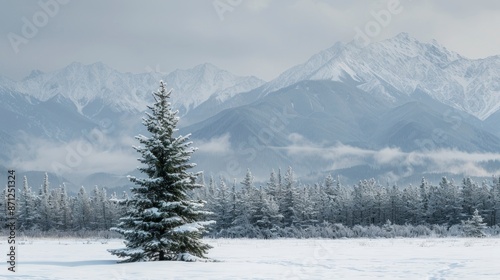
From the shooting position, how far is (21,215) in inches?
4193

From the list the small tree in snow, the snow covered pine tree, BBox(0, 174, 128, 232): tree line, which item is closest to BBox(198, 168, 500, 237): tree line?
the small tree in snow

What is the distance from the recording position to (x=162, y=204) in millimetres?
25219

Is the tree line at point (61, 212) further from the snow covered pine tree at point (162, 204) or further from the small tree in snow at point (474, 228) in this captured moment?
the snow covered pine tree at point (162, 204)

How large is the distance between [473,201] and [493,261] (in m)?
67.5

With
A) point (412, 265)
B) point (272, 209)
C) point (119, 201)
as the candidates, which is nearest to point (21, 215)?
point (272, 209)

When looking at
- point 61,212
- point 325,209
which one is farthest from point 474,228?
point 61,212

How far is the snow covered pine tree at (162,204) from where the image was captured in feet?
82.3

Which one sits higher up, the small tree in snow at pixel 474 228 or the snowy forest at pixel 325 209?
the snowy forest at pixel 325 209

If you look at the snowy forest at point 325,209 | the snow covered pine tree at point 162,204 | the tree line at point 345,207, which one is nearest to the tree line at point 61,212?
the snowy forest at point 325,209

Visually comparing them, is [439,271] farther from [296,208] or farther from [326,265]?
[296,208]

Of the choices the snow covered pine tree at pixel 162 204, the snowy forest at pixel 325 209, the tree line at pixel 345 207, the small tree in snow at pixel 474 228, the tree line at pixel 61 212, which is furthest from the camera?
the tree line at pixel 61 212

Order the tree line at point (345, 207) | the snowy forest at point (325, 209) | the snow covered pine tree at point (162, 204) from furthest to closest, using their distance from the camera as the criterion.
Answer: the tree line at point (345, 207) < the snowy forest at point (325, 209) < the snow covered pine tree at point (162, 204)

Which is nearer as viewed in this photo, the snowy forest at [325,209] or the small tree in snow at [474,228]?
the small tree in snow at [474,228]

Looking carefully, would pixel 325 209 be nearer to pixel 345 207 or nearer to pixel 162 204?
pixel 345 207
